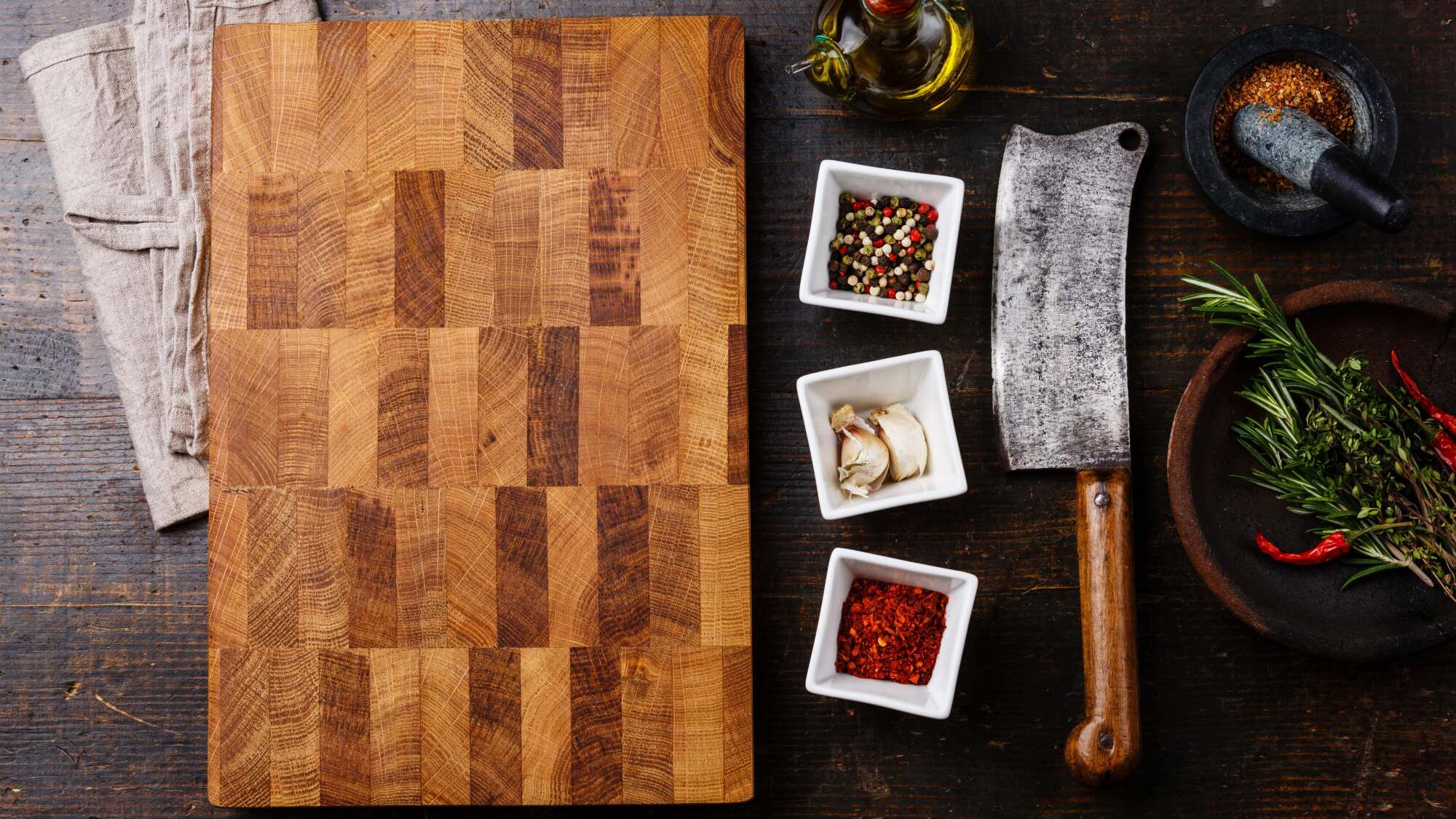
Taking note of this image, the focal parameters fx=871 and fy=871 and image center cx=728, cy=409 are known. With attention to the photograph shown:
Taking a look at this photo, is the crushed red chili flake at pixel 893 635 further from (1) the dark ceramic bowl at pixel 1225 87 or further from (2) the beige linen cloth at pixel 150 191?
(2) the beige linen cloth at pixel 150 191

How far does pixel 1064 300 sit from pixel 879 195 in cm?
33

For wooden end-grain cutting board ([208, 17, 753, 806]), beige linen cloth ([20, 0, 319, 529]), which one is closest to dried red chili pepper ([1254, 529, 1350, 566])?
wooden end-grain cutting board ([208, 17, 753, 806])

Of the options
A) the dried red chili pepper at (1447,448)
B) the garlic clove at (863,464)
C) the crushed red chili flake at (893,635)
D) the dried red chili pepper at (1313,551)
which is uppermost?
the dried red chili pepper at (1447,448)

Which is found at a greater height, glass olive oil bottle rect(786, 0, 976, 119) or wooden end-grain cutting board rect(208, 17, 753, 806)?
glass olive oil bottle rect(786, 0, 976, 119)

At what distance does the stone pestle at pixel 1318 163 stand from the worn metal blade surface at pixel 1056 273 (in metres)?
0.15

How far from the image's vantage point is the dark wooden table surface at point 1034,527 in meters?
1.40

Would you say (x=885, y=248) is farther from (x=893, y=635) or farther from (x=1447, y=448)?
(x=1447, y=448)

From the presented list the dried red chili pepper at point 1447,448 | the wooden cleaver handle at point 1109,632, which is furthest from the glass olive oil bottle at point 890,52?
the dried red chili pepper at point 1447,448

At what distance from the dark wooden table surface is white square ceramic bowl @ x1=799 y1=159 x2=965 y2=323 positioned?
0.09 meters

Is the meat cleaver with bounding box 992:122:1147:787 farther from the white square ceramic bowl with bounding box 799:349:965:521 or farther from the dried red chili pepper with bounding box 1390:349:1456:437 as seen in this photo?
the dried red chili pepper with bounding box 1390:349:1456:437

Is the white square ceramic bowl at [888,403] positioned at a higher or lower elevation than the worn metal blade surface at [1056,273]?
lower

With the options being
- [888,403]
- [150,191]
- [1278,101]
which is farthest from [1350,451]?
[150,191]

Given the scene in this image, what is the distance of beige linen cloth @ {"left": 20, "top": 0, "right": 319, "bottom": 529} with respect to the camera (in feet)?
4.67

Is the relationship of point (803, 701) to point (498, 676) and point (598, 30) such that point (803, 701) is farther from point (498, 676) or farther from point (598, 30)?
point (598, 30)
